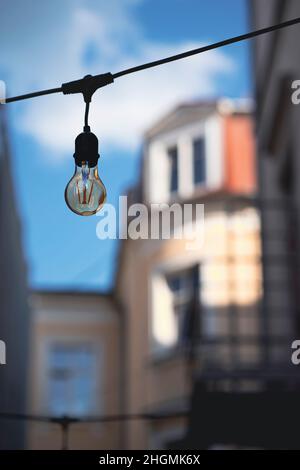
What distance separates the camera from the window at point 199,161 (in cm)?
1794

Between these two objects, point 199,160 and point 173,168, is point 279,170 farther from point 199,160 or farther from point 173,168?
A: point 173,168

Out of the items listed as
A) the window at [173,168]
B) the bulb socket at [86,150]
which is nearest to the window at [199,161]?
the window at [173,168]

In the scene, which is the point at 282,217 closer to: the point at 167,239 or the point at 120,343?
the point at 167,239

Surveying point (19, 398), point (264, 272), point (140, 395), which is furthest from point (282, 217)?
point (140, 395)

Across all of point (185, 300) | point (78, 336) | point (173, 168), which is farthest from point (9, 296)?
point (78, 336)

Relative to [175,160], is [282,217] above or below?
below

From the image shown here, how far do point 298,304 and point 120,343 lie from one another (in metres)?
14.5

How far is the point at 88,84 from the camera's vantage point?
4.75 meters

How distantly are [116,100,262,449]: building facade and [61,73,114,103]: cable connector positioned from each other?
10.6 metres

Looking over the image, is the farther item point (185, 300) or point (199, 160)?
point (199, 160)

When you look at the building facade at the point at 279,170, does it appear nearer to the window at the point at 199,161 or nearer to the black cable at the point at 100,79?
the window at the point at 199,161

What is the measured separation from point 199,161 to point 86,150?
537 inches

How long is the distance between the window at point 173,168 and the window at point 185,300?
157 cm
